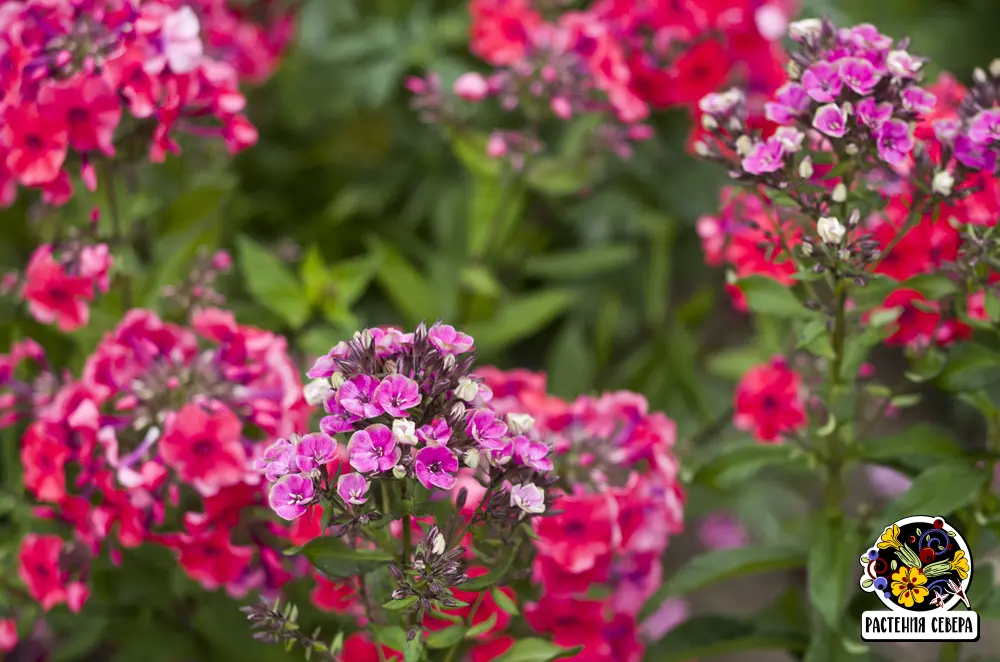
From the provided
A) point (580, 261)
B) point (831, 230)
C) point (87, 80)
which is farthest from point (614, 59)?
point (87, 80)

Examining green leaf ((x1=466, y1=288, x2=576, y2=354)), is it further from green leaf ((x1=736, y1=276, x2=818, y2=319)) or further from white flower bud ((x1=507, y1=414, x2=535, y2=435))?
white flower bud ((x1=507, y1=414, x2=535, y2=435))

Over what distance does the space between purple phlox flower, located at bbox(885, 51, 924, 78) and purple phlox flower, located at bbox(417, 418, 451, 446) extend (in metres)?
0.72

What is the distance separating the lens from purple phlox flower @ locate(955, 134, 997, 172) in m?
1.42

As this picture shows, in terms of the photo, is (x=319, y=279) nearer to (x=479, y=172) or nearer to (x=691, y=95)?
(x=479, y=172)

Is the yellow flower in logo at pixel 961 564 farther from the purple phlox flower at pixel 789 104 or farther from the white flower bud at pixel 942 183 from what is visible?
the purple phlox flower at pixel 789 104

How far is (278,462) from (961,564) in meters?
0.98

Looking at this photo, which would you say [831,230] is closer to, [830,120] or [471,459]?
[830,120]

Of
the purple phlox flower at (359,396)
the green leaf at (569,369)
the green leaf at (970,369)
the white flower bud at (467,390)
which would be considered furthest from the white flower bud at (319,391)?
the green leaf at (569,369)

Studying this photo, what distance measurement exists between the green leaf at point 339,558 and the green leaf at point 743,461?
1.98 feet

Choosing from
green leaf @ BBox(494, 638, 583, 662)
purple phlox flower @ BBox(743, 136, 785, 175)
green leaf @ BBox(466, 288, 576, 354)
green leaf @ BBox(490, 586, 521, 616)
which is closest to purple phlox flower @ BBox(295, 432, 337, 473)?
green leaf @ BBox(490, 586, 521, 616)

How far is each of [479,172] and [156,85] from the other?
0.74m

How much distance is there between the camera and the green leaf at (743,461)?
1646 mm

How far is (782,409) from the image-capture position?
1719mm

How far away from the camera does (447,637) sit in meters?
1.33
